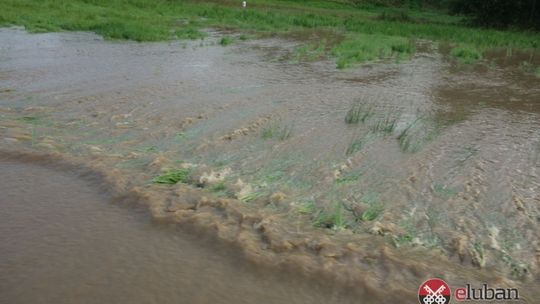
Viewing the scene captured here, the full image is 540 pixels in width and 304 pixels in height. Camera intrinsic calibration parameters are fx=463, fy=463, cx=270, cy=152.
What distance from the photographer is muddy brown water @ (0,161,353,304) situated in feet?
10.2

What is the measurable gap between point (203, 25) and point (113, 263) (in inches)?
704

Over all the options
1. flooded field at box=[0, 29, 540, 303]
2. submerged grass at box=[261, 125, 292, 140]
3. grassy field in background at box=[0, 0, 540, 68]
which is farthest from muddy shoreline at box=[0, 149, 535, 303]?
grassy field in background at box=[0, 0, 540, 68]

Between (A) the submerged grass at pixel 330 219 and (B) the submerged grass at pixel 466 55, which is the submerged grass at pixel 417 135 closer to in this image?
(A) the submerged grass at pixel 330 219

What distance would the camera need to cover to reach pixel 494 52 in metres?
16.8

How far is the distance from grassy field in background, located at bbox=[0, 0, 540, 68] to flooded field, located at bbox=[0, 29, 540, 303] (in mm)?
4191

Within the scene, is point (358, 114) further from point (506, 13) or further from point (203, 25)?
point (506, 13)

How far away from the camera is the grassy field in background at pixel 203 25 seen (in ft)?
50.1

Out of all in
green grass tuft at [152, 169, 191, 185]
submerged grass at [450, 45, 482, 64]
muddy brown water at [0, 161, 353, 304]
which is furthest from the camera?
submerged grass at [450, 45, 482, 64]

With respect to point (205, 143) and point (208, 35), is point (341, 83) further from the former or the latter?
point (208, 35)

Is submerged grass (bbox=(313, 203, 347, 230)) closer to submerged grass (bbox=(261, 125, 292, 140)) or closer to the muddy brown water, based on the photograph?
the muddy brown water

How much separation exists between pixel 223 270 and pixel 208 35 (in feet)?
48.8

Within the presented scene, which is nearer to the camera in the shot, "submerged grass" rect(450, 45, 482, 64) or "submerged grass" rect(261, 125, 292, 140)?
"submerged grass" rect(261, 125, 292, 140)

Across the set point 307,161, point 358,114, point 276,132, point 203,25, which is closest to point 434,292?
point 307,161

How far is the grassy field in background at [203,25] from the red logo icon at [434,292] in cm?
928
